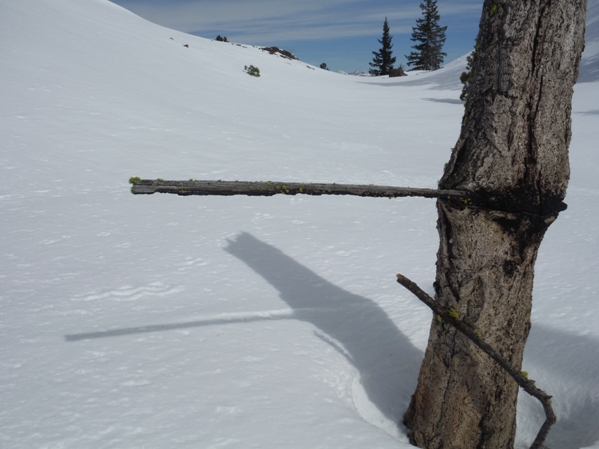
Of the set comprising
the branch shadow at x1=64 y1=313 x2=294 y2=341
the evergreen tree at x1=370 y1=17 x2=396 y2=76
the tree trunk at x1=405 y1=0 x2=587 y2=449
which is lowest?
the branch shadow at x1=64 y1=313 x2=294 y2=341

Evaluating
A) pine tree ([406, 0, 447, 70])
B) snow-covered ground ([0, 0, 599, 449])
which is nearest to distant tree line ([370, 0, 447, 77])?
pine tree ([406, 0, 447, 70])

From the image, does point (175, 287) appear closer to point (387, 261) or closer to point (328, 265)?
point (328, 265)

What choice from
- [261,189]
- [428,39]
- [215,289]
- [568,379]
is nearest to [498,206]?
[261,189]

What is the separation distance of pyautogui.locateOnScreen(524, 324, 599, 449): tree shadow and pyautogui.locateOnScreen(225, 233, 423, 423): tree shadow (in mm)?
841

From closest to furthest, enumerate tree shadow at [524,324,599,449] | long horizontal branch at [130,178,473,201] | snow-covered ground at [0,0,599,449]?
long horizontal branch at [130,178,473,201]
snow-covered ground at [0,0,599,449]
tree shadow at [524,324,599,449]

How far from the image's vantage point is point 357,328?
3521 mm

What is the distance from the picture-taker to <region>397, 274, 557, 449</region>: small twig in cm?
212

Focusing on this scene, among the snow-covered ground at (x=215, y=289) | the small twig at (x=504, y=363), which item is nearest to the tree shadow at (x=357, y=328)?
the snow-covered ground at (x=215, y=289)

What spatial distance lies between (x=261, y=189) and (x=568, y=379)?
2.45 m

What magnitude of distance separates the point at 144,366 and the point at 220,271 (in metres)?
1.57

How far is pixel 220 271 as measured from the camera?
428 cm

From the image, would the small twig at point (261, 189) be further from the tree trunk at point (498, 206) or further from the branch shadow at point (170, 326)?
the branch shadow at point (170, 326)

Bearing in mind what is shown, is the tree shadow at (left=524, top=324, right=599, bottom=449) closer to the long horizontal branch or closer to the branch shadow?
the long horizontal branch

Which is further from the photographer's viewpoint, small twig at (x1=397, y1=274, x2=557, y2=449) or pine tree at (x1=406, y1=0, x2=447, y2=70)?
pine tree at (x1=406, y1=0, x2=447, y2=70)
